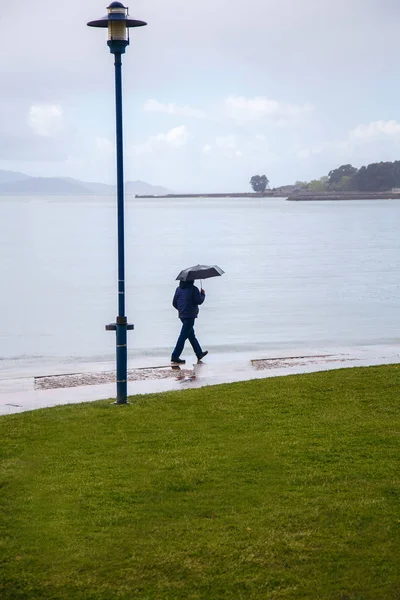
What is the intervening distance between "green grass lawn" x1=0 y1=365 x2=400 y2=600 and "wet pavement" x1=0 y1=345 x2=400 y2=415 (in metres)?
1.97

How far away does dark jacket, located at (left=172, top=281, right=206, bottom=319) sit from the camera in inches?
707

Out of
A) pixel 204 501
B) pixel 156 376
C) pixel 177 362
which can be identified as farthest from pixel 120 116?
pixel 177 362

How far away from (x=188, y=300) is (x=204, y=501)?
33.5 ft

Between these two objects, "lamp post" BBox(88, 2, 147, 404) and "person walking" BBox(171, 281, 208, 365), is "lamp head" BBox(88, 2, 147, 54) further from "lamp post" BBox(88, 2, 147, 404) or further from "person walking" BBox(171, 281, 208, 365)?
"person walking" BBox(171, 281, 208, 365)

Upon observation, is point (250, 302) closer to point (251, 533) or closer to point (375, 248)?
point (251, 533)

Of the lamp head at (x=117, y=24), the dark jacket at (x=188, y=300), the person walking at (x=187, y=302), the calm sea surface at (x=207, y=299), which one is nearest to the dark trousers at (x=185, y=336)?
the person walking at (x=187, y=302)

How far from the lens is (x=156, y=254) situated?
2751 inches

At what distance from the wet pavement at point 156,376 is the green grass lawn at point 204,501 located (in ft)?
6.46

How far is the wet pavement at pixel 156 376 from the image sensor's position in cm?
1393

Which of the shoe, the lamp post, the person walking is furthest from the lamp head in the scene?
the shoe

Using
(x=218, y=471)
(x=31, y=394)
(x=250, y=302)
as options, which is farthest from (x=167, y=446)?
(x=250, y=302)

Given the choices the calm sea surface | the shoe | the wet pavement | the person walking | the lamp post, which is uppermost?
the lamp post

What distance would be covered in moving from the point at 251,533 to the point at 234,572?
25.9 inches

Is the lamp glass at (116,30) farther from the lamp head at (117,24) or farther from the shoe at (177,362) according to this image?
the shoe at (177,362)
